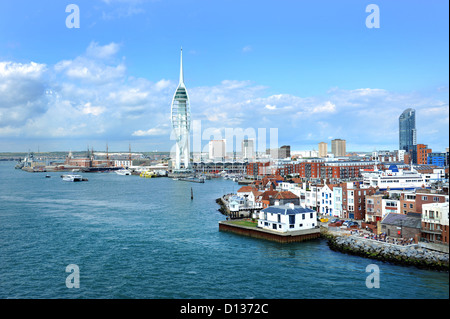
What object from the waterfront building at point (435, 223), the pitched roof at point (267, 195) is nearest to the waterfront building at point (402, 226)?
the waterfront building at point (435, 223)

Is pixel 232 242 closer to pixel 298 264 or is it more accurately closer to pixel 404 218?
pixel 298 264

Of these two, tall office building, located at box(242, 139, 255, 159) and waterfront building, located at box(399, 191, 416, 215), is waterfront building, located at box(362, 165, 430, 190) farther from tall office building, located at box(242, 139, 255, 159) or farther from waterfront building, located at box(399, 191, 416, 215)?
tall office building, located at box(242, 139, 255, 159)

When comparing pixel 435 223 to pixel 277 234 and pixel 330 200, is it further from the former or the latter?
pixel 330 200

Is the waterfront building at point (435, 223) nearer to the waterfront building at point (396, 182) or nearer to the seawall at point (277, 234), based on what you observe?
the seawall at point (277, 234)
